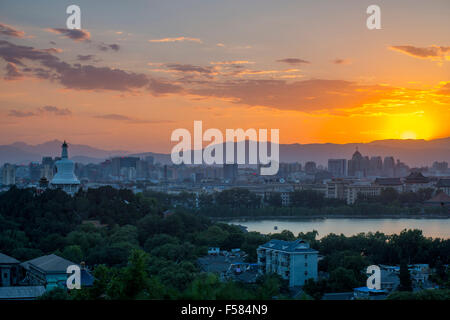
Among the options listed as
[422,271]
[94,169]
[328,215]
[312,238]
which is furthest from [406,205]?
[94,169]

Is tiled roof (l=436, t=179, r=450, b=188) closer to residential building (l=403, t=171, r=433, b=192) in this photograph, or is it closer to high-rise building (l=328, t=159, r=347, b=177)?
residential building (l=403, t=171, r=433, b=192)

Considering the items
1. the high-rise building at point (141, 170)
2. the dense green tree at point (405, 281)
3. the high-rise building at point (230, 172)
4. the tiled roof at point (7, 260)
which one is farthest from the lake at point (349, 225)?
the high-rise building at point (141, 170)

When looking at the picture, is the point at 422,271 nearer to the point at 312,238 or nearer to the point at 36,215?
the point at 312,238

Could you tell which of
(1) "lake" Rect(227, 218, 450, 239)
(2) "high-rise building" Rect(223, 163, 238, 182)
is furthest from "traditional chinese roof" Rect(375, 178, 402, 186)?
(2) "high-rise building" Rect(223, 163, 238, 182)

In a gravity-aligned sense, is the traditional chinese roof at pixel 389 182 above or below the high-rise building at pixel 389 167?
below

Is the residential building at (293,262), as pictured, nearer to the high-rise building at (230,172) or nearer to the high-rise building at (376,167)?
the high-rise building at (230,172)

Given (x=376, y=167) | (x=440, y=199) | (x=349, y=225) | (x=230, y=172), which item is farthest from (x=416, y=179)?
(x=230, y=172)
